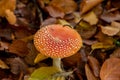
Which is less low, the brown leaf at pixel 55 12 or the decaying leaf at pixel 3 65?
the brown leaf at pixel 55 12

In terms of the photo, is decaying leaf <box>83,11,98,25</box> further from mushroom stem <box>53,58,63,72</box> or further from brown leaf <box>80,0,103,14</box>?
mushroom stem <box>53,58,63,72</box>

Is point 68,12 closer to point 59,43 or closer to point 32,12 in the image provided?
point 32,12

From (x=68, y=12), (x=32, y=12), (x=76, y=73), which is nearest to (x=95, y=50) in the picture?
(x=76, y=73)

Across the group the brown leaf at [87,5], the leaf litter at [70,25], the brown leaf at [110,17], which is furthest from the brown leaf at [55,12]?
the brown leaf at [110,17]

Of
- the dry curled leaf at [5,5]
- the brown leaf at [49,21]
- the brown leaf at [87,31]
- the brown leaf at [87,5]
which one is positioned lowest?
the brown leaf at [87,31]

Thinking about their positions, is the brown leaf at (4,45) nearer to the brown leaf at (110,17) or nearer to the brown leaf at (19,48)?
the brown leaf at (19,48)

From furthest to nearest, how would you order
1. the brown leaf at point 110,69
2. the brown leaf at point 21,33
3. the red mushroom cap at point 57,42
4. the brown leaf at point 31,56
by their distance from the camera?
the brown leaf at point 21,33 → the brown leaf at point 31,56 → the brown leaf at point 110,69 → the red mushroom cap at point 57,42

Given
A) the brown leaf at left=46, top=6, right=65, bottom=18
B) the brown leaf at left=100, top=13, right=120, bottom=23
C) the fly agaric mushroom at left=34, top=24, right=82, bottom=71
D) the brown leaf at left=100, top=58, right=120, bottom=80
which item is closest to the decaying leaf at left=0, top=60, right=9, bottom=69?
the fly agaric mushroom at left=34, top=24, right=82, bottom=71
